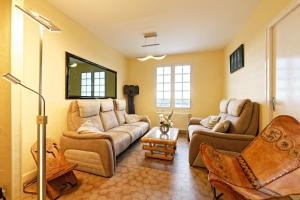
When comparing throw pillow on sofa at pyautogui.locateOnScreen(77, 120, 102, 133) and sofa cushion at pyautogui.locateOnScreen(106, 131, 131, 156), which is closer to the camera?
throw pillow on sofa at pyautogui.locateOnScreen(77, 120, 102, 133)

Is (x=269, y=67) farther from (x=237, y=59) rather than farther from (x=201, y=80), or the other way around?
(x=201, y=80)

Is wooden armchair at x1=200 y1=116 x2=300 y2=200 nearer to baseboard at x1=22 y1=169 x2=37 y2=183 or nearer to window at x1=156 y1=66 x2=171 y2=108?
baseboard at x1=22 y1=169 x2=37 y2=183

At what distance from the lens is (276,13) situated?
1.85 meters

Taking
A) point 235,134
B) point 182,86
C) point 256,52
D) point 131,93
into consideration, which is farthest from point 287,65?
point 131,93

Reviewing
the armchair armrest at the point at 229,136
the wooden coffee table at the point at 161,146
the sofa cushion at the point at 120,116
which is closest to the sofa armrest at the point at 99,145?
the wooden coffee table at the point at 161,146

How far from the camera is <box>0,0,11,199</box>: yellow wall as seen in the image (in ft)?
4.83

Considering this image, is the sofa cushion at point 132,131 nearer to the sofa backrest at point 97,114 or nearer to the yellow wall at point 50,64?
the sofa backrest at point 97,114

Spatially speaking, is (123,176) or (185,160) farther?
(185,160)

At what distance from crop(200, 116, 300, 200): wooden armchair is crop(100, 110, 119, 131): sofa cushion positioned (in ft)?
7.29

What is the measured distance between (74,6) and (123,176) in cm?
274

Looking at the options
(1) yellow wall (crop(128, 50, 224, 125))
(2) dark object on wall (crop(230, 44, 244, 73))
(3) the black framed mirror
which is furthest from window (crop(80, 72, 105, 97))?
(2) dark object on wall (crop(230, 44, 244, 73))

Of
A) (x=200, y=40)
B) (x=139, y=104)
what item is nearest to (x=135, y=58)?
(x=139, y=104)

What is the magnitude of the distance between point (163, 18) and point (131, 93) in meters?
2.84

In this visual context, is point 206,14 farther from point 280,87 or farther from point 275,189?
point 275,189
